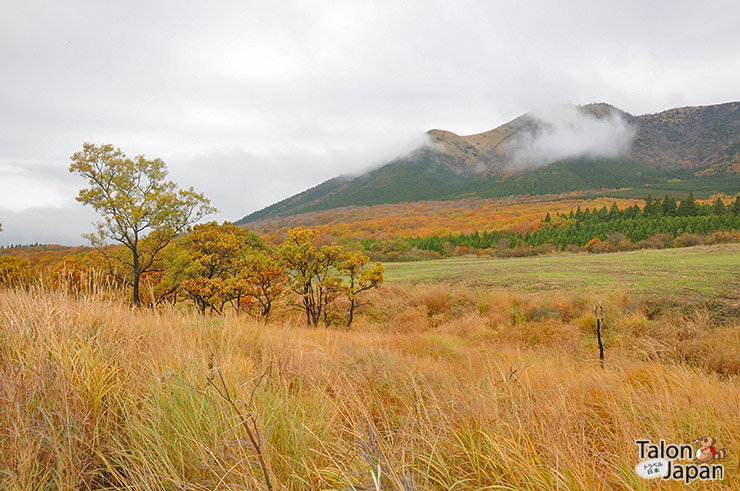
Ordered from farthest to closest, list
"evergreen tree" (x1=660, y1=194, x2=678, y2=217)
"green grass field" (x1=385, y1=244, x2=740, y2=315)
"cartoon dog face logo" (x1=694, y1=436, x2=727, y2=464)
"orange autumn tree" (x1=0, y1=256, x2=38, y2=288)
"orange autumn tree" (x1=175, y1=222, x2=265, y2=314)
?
"evergreen tree" (x1=660, y1=194, x2=678, y2=217) → "orange autumn tree" (x1=175, y1=222, x2=265, y2=314) → "green grass field" (x1=385, y1=244, x2=740, y2=315) → "orange autumn tree" (x1=0, y1=256, x2=38, y2=288) → "cartoon dog face logo" (x1=694, y1=436, x2=727, y2=464)

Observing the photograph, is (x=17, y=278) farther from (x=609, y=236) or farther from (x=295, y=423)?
(x=609, y=236)

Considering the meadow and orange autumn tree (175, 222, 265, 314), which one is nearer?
the meadow

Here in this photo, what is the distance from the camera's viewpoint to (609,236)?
5991 centimetres

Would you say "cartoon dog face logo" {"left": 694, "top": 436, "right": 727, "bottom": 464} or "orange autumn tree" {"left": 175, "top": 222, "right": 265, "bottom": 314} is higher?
"orange autumn tree" {"left": 175, "top": 222, "right": 265, "bottom": 314}

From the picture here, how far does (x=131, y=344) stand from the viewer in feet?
12.1

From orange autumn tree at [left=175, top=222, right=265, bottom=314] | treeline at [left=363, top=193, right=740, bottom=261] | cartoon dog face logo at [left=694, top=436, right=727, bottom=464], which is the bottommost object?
treeline at [left=363, top=193, right=740, bottom=261]

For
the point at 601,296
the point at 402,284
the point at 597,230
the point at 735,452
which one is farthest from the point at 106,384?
the point at 597,230

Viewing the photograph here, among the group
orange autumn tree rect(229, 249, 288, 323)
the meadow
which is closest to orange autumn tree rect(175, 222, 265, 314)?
orange autumn tree rect(229, 249, 288, 323)

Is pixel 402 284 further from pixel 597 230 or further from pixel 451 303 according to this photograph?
pixel 597 230

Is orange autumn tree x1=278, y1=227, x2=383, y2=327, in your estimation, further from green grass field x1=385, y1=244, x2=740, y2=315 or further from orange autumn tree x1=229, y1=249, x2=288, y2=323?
green grass field x1=385, y1=244, x2=740, y2=315

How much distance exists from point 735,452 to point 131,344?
16.6 feet

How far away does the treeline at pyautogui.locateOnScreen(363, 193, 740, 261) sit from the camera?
53156 millimetres

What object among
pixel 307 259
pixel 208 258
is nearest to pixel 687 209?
pixel 307 259

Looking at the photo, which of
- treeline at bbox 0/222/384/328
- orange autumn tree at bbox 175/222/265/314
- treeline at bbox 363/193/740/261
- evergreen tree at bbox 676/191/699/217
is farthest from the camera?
evergreen tree at bbox 676/191/699/217
